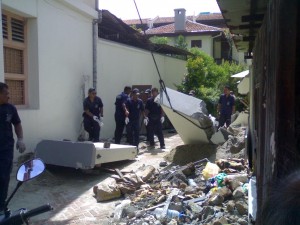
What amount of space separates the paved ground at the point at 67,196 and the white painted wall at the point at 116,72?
3.88 metres

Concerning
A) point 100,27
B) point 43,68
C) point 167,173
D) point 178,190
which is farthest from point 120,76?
point 178,190

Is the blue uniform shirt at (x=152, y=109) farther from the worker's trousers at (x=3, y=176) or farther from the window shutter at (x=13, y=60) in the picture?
the worker's trousers at (x=3, y=176)

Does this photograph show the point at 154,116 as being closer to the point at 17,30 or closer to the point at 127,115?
the point at 127,115

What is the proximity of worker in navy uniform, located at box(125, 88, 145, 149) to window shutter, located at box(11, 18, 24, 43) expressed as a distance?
10.7 ft

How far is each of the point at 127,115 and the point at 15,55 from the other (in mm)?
3279

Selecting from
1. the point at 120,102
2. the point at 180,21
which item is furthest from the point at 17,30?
the point at 180,21

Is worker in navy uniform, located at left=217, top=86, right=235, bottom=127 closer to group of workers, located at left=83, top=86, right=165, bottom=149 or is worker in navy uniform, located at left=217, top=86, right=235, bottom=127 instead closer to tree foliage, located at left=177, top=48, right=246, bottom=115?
group of workers, located at left=83, top=86, right=165, bottom=149

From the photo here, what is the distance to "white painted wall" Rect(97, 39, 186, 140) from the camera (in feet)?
39.2

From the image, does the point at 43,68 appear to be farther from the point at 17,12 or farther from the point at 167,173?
the point at 167,173

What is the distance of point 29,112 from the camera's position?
8.16 meters

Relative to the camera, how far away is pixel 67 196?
6.40m

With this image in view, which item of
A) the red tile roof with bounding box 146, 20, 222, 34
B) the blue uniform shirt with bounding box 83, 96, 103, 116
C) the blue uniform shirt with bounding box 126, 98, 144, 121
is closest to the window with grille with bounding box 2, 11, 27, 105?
the blue uniform shirt with bounding box 83, 96, 103, 116

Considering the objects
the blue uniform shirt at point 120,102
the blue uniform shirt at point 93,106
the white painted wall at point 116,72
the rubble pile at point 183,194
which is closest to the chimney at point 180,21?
the white painted wall at point 116,72

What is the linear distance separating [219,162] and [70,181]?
2755 millimetres
